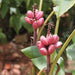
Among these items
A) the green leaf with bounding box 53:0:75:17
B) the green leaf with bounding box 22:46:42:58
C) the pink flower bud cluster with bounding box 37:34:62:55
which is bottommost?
the green leaf with bounding box 22:46:42:58

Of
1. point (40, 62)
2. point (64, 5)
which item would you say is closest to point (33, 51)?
point (40, 62)

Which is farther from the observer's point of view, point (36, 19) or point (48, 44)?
point (36, 19)

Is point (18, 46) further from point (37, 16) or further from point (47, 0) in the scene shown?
point (37, 16)

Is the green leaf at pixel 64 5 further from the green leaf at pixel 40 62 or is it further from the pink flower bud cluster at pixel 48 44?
the green leaf at pixel 40 62

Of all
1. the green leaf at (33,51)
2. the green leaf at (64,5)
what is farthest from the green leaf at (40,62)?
the green leaf at (64,5)

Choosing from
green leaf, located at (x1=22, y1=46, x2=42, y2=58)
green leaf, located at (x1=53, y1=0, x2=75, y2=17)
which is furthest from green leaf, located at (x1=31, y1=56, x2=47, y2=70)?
green leaf, located at (x1=53, y1=0, x2=75, y2=17)

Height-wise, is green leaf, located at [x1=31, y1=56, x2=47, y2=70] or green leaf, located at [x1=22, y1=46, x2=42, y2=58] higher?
green leaf, located at [x1=22, y1=46, x2=42, y2=58]

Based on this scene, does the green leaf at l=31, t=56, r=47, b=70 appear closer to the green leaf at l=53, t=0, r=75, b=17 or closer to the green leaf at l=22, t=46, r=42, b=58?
the green leaf at l=22, t=46, r=42, b=58

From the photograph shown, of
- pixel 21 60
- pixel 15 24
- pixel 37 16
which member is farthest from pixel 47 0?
pixel 21 60

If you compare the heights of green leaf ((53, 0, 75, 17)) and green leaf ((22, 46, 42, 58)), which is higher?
green leaf ((53, 0, 75, 17))

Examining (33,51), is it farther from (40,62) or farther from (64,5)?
(64,5)

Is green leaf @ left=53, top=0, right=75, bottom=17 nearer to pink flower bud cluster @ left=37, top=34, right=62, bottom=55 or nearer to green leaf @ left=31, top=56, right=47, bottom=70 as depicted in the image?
pink flower bud cluster @ left=37, top=34, right=62, bottom=55

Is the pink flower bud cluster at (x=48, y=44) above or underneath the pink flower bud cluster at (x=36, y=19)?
underneath

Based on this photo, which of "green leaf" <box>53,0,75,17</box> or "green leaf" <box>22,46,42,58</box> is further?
"green leaf" <box>22,46,42,58</box>
